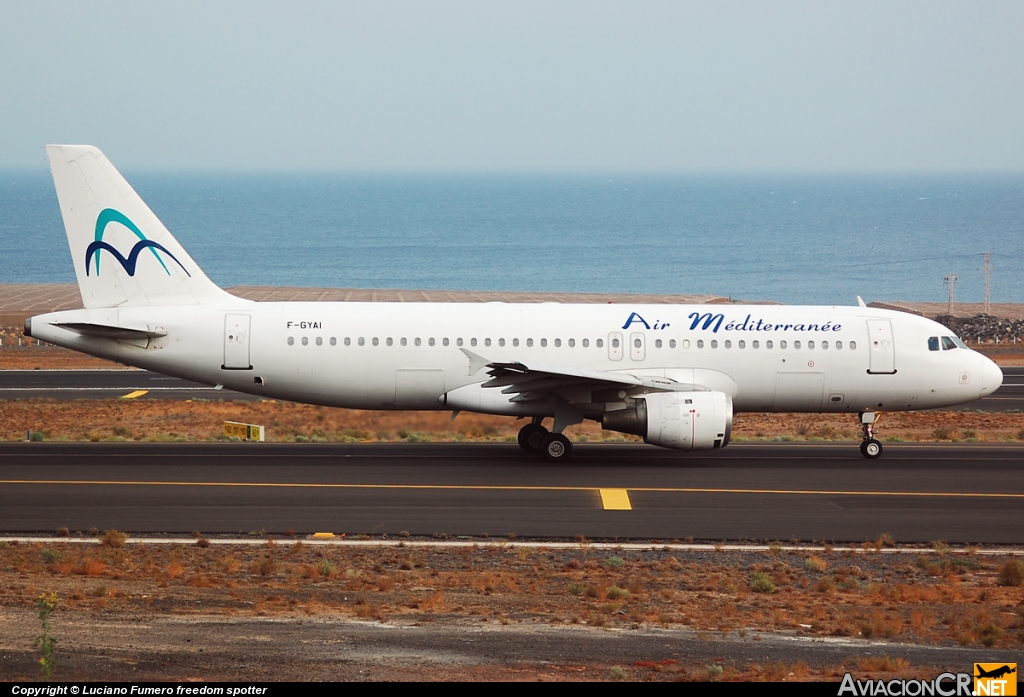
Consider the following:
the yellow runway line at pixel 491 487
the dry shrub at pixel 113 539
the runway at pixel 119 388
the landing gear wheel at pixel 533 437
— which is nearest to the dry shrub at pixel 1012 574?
the yellow runway line at pixel 491 487

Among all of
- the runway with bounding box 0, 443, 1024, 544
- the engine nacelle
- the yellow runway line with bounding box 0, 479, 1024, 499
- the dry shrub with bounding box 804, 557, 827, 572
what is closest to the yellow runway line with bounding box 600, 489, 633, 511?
the runway with bounding box 0, 443, 1024, 544

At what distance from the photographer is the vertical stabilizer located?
2797cm

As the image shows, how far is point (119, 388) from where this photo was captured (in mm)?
45938

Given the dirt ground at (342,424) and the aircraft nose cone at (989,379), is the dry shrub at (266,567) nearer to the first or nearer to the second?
the dirt ground at (342,424)

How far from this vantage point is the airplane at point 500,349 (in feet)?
91.0

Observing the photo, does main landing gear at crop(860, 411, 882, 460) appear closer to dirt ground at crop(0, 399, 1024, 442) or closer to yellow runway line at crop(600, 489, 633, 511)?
dirt ground at crop(0, 399, 1024, 442)

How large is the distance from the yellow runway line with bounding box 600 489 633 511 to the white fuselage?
367 centimetres

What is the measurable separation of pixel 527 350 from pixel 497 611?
13.6 meters

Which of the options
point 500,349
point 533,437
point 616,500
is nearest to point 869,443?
point 533,437

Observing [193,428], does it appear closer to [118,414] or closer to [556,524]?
[118,414]

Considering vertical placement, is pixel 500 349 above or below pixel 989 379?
above

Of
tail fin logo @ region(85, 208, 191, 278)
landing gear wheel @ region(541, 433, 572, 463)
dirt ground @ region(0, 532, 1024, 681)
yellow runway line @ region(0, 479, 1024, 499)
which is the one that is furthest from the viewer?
landing gear wheel @ region(541, 433, 572, 463)

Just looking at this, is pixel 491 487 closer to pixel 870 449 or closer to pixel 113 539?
pixel 113 539

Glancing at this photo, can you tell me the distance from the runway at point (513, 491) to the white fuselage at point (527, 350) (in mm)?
1641
